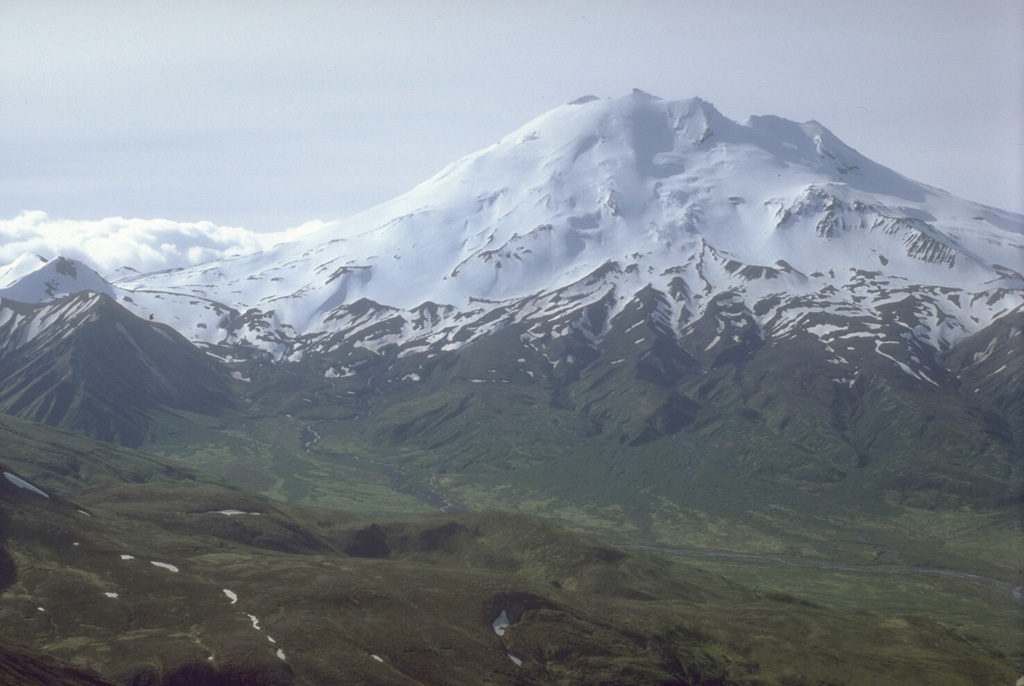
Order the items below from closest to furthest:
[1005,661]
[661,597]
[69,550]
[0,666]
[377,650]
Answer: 1. [0,666]
2. [377,650]
3. [69,550]
4. [1005,661]
5. [661,597]

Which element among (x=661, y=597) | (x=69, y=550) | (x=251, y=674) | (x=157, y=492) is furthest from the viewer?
(x=157, y=492)

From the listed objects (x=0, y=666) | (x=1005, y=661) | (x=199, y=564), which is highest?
(x=0, y=666)

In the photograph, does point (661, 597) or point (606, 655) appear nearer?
point (606, 655)

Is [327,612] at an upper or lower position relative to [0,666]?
lower

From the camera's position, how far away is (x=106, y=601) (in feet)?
360

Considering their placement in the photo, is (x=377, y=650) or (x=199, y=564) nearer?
(x=377, y=650)

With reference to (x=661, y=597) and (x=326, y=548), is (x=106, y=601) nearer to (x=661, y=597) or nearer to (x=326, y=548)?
(x=326, y=548)

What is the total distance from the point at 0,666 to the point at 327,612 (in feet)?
148

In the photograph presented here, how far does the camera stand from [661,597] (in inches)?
6452

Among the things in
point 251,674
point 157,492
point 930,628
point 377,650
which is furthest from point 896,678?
point 157,492

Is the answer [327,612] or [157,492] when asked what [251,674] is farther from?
[157,492]

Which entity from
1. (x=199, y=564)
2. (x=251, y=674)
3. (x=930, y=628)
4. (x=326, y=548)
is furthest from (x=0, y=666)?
(x=930, y=628)

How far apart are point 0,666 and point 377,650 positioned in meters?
43.3

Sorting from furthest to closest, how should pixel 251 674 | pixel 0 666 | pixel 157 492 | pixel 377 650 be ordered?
pixel 157 492 < pixel 377 650 < pixel 251 674 < pixel 0 666
